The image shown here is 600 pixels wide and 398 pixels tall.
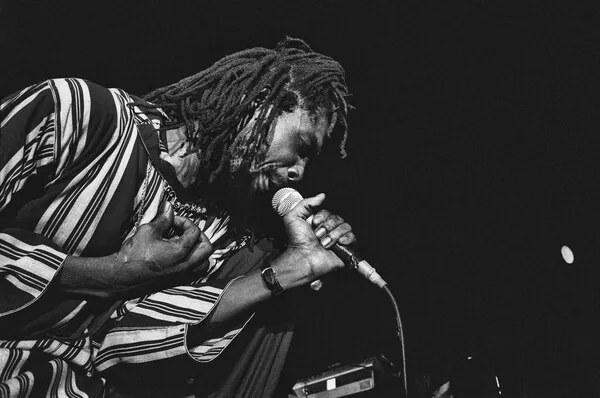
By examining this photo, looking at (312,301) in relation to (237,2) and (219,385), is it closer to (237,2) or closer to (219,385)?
(219,385)

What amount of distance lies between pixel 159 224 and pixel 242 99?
0.34m

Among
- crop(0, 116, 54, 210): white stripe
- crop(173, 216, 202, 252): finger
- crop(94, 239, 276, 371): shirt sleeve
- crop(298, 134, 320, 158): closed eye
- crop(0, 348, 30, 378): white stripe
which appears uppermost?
crop(298, 134, 320, 158): closed eye

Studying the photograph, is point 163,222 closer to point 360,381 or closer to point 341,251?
point 341,251

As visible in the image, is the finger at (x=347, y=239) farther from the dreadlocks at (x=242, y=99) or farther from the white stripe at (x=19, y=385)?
the white stripe at (x=19, y=385)

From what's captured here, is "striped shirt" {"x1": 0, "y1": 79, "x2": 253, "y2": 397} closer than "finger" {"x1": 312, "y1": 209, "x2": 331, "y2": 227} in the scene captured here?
Yes

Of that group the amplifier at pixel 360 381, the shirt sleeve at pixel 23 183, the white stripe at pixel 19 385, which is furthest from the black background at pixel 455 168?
the white stripe at pixel 19 385

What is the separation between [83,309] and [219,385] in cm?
33

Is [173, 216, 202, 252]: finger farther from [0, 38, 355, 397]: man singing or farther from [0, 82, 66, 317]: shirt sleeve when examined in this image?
[0, 82, 66, 317]: shirt sleeve

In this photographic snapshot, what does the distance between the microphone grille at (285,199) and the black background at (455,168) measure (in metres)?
0.42

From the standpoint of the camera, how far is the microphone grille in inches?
56.5

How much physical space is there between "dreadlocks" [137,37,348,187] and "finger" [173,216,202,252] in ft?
0.49

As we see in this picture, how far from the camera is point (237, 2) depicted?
5.42 feet

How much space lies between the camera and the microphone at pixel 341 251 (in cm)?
135

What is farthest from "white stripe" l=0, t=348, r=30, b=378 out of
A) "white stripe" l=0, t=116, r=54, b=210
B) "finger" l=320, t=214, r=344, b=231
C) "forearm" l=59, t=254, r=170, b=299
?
"finger" l=320, t=214, r=344, b=231
